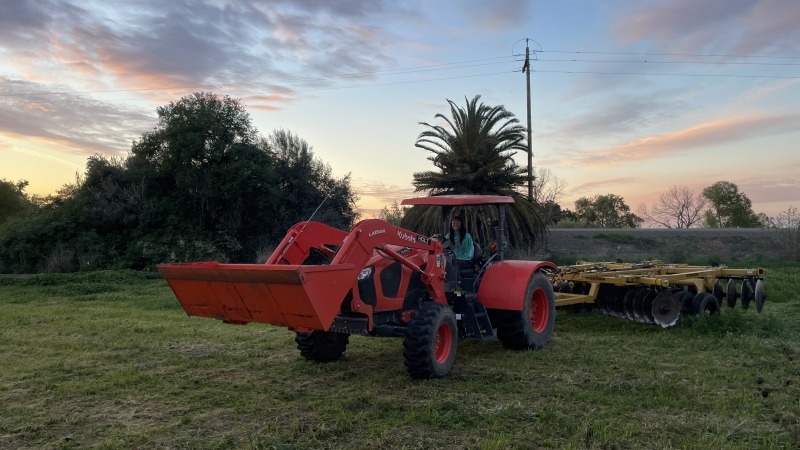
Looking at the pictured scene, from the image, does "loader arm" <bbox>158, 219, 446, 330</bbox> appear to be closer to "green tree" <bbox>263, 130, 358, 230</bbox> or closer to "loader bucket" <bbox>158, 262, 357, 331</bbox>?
"loader bucket" <bbox>158, 262, 357, 331</bbox>

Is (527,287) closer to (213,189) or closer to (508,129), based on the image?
(508,129)

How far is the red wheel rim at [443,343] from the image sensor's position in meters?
7.29

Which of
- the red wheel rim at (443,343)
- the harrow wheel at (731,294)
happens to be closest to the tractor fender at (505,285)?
the red wheel rim at (443,343)

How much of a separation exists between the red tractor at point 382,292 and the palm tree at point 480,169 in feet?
35.0

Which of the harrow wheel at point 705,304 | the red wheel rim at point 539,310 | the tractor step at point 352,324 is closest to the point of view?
the tractor step at point 352,324

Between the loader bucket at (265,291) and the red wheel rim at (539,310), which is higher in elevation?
the loader bucket at (265,291)

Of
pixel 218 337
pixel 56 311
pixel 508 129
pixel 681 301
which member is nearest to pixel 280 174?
pixel 508 129

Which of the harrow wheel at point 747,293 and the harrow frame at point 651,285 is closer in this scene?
the harrow frame at point 651,285

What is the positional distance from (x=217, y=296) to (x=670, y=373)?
506 cm

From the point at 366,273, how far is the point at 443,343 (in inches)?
48.7

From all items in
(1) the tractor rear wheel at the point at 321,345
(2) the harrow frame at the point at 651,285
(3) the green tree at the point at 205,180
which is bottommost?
(1) the tractor rear wheel at the point at 321,345

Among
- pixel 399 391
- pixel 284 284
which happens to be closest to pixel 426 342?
pixel 399 391

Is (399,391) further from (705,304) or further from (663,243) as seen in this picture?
(663,243)

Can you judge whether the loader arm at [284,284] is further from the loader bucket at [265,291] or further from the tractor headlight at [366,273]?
the tractor headlight at [366,273]
